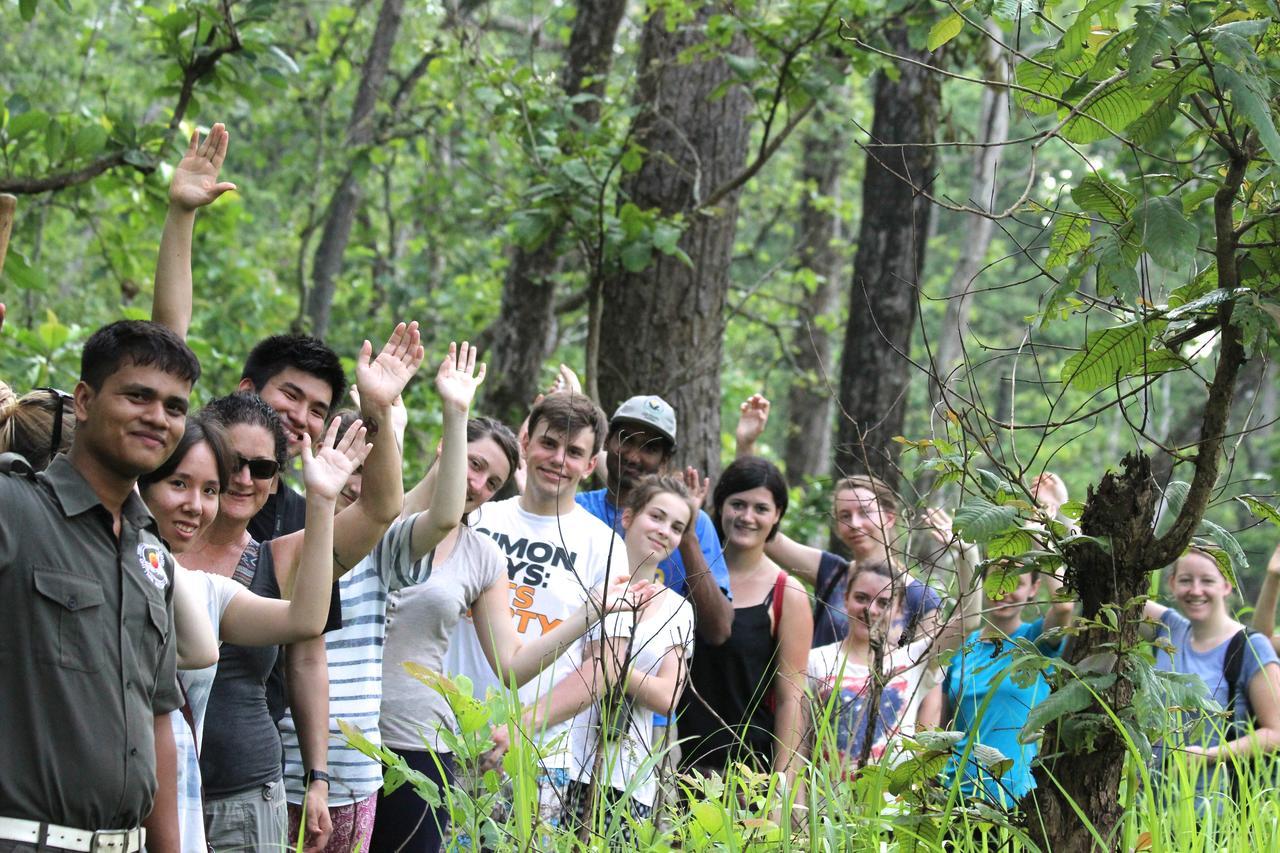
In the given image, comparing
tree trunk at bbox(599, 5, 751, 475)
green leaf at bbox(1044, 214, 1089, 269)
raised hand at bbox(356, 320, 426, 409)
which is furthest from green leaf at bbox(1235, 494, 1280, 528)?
tree trunk at bbox(599, 5, 751, 475)

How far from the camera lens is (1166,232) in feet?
8.28

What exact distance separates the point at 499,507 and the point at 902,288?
5.01 metres

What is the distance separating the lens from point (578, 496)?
17.0 feet

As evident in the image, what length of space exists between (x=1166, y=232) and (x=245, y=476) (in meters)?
2.21

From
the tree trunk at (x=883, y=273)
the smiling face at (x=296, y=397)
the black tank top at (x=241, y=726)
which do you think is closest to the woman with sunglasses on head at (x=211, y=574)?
the black tank top at (x=241, y=726)

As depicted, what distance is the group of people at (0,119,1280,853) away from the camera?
246 centimetres

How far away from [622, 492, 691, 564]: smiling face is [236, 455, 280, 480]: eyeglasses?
4.24ft

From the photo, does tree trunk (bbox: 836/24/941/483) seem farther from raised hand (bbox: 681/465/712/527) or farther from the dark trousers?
the dark trousers

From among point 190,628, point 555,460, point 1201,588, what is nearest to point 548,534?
point 555,460

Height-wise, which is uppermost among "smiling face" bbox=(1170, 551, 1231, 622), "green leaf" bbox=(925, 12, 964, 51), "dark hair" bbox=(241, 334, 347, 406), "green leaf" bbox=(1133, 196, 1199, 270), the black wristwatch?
"green leaf" bbox=(925, 12, 964, 51)

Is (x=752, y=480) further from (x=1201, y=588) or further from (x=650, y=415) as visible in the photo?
(x=1201, y=588)

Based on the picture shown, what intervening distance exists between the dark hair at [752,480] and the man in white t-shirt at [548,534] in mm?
569

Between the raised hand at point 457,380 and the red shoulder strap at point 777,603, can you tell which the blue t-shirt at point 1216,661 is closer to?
the red shoulder strap at point 777,603

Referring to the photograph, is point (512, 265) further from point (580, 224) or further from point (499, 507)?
point (499, 507)
